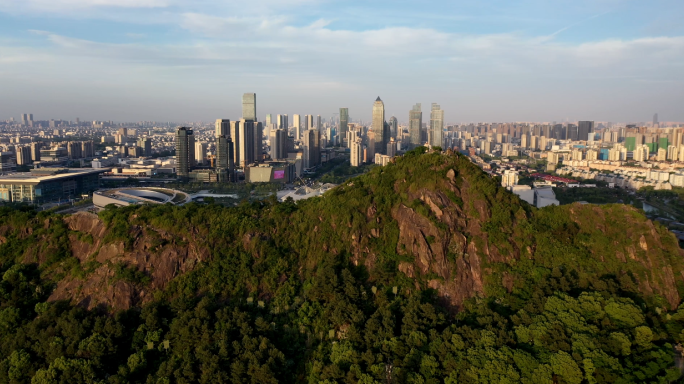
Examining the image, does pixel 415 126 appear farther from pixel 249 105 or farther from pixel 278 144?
pixel 278 144

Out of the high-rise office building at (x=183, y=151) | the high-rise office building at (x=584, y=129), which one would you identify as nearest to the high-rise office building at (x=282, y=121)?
the high-rise office building at (x=584, y=129)

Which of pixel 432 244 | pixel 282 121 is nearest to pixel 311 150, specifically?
pixel 432 244

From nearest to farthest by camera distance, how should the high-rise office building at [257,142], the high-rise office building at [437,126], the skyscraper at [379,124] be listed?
the high-rise office building at [257,142] < the skyscraper at [379,124] < the high-rise office building at [437,126]

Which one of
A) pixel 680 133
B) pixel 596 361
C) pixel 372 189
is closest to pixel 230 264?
pixel 372 189

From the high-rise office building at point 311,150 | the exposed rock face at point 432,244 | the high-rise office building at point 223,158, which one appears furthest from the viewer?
the high-rise office building at point 311,150

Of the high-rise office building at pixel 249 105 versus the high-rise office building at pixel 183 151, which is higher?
the high-rise office building at pixel 249 105

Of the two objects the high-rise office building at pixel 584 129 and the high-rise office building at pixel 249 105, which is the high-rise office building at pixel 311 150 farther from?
the high-rise office building at pixel 584 129

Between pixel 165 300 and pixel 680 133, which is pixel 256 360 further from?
pixel 680 133

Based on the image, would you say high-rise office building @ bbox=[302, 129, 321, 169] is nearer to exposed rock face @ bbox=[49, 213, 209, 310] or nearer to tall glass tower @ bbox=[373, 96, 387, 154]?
tall glass tower @ bbox=[373, 96, 387, 154]
